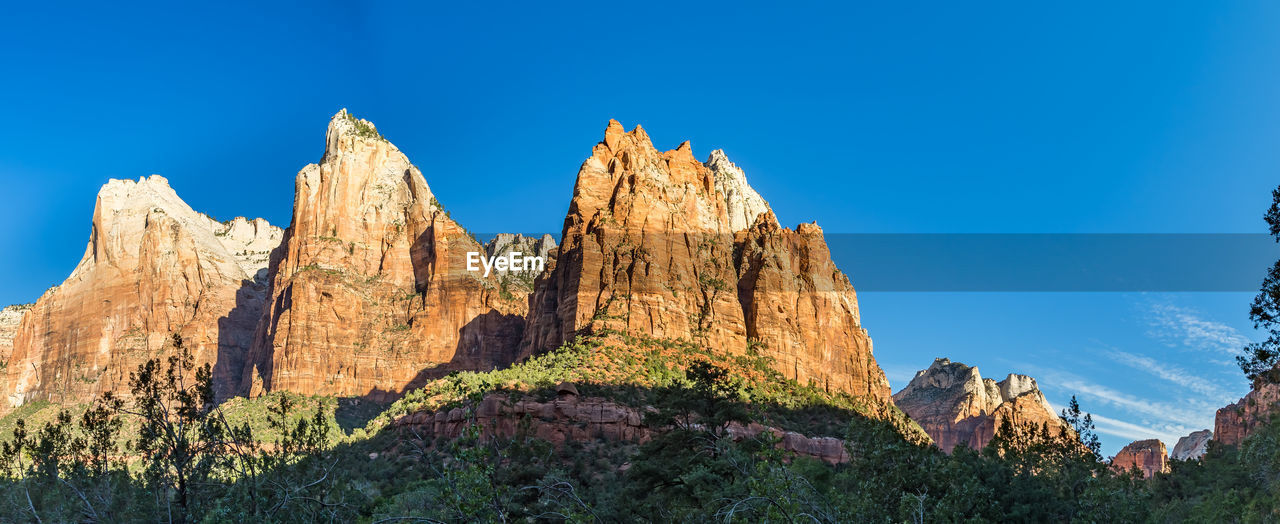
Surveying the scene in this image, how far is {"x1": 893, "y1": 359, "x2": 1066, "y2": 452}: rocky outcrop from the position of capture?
137 metres

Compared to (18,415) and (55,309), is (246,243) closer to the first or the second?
(55,309)

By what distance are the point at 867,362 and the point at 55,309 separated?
132m

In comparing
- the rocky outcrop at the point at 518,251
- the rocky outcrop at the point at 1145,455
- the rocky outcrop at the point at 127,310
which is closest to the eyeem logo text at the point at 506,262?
the rocky outcrop at the point at 518,251

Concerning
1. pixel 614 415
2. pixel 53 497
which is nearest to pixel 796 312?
pixel 614 415

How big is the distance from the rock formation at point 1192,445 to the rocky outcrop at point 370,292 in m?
127

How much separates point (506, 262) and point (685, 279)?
7101 centimetres

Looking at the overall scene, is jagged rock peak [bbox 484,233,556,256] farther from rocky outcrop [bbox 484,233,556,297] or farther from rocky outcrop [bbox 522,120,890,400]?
rocky outcrop [bbox 522,120,890,400]

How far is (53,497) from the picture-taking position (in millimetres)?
35031

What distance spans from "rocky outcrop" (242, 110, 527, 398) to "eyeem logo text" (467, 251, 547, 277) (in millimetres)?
1575

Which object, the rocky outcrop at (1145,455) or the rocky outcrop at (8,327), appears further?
the rocky outcrop at (8,327)

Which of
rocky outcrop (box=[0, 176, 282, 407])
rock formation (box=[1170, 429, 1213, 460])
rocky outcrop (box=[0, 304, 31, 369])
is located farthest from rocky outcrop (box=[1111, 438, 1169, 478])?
rocky outcrop (box=[0, 304, 31, 369])

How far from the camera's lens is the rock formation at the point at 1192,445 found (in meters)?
152

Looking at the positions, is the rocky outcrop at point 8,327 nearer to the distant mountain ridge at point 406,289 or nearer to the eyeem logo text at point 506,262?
the distant mountain ridge at point 406,289

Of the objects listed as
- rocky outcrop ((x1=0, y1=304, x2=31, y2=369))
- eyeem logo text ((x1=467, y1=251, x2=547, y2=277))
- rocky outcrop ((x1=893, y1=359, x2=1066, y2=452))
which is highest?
eyeem logo text ((x1=467, y1=251, x2=547, y2=277))
